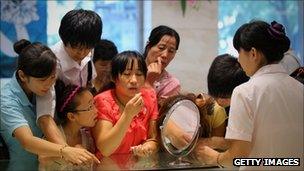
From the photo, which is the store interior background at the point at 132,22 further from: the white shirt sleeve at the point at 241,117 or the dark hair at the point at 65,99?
the white shirt sleeve at the point at 241,117

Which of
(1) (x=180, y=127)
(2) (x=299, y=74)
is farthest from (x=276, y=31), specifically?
(1) (x=180, y=127)

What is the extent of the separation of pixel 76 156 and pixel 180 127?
0.27 meters

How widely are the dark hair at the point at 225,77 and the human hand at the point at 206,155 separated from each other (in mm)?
141

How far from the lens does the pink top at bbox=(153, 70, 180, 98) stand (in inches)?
48.2

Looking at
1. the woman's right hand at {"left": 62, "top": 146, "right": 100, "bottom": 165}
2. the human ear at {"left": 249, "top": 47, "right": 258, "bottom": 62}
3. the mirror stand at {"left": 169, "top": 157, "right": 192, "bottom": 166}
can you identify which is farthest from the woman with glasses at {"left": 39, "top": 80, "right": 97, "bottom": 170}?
the human ear at {"left": 249, "top": 47, "right": 258, "bottom": 62}

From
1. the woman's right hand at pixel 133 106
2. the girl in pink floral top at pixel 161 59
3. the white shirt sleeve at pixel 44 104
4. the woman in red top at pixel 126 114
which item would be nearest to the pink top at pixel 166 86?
the girl in pink floral top at pixel 161 59

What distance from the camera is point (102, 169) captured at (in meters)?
0.93

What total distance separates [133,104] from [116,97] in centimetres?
12

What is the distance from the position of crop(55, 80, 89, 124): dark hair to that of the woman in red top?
0.06 meters

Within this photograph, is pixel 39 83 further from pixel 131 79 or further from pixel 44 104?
pixel 131 79

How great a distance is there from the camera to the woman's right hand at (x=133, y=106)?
99cm

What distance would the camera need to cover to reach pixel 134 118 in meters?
1.08

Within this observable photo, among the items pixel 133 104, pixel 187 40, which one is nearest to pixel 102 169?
pixel 133 104

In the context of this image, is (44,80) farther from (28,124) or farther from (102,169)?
(102,169)
